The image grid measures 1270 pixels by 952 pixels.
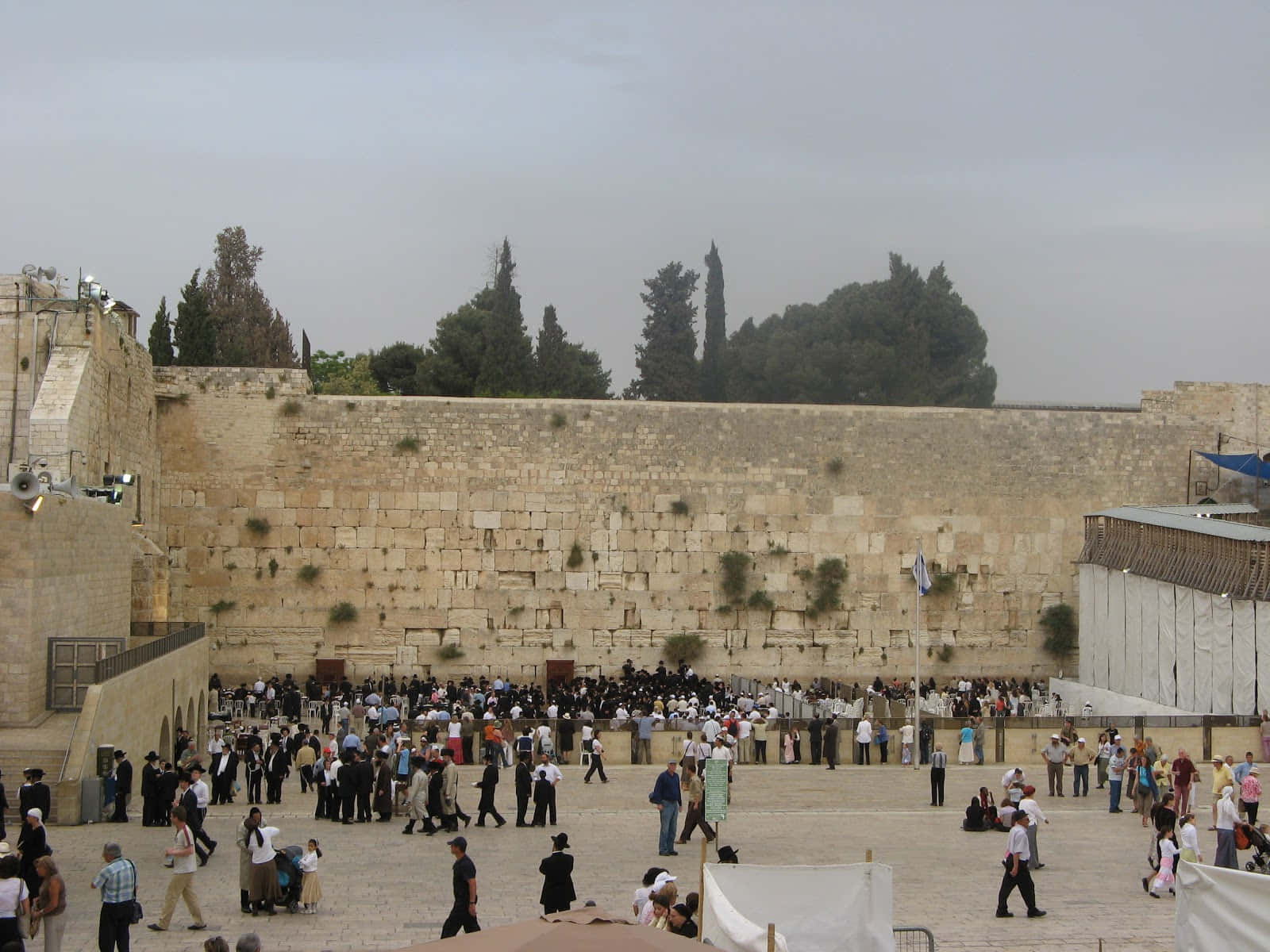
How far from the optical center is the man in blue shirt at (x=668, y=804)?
41.4ft

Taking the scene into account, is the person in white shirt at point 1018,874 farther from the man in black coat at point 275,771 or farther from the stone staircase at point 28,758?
the stone staircase at point 28,758

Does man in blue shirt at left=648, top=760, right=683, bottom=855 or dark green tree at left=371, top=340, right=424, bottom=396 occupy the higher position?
dark green tree at left=371, top=340, right=424, bottom=396

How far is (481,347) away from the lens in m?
41.3

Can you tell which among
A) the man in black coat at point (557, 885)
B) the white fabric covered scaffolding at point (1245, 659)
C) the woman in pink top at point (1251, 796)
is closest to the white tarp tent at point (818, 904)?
the man in black coat at point (557, 885)

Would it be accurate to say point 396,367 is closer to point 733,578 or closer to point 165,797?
point 733,578

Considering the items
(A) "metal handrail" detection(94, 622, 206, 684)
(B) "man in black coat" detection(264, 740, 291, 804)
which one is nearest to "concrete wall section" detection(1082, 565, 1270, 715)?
(B) "man in black coat" detection(264, 740, 291, 804)

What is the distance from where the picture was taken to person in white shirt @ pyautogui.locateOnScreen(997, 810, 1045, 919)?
10.4m

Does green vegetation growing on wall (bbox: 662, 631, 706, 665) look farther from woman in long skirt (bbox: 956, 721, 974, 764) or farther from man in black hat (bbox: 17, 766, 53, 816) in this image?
man in black hat (bbox: 17, 766, 53, 816)

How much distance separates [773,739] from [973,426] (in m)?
10.4

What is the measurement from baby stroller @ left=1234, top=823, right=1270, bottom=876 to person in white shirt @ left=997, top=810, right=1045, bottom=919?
1677mm

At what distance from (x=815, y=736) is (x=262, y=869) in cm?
1051

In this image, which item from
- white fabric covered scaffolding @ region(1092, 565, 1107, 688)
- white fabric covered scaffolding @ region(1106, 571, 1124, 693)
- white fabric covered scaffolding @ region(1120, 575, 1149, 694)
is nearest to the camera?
white fabric covered scaffolding @ region(1120, 575, 1149, 694)

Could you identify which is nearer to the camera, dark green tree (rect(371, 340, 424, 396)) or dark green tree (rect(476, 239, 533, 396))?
dark green tree (rect(476, 239, 533, 396))

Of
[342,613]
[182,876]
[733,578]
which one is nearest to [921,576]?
[733,578]
